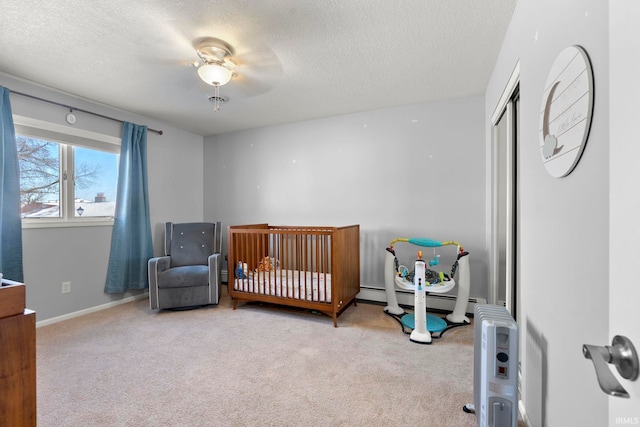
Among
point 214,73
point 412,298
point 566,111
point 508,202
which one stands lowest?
point 412,298

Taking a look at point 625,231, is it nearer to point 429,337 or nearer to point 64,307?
point 429,337

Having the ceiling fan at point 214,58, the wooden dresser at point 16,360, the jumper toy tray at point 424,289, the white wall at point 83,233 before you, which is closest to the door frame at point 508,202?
the jumper toy tray at point 424,289

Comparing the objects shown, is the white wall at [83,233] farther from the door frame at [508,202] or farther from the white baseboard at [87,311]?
the door frame at [508,202]

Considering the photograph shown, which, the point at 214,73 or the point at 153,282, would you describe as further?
the point at 153,282

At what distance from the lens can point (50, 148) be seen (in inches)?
109

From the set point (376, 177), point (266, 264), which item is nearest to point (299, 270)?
point (266, 264)

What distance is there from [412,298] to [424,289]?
0.87 m

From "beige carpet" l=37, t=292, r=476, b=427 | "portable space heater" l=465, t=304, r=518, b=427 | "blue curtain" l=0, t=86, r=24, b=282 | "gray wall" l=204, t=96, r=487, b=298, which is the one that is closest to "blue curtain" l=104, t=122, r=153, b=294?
"beige carpet" l=37, t=292, r=476, b=427

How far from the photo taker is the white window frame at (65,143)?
259 centimetres

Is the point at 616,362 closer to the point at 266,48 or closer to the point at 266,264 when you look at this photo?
the point at 266,48

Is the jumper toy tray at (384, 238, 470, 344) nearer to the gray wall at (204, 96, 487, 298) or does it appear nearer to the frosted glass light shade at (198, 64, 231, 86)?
the gray wall at (204, 96, 487, 298)

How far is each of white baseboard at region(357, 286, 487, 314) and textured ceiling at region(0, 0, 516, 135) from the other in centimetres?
215

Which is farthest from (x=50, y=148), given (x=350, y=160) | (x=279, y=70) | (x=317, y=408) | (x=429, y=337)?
(x=429, y=337)

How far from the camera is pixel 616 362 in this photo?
0.46m
